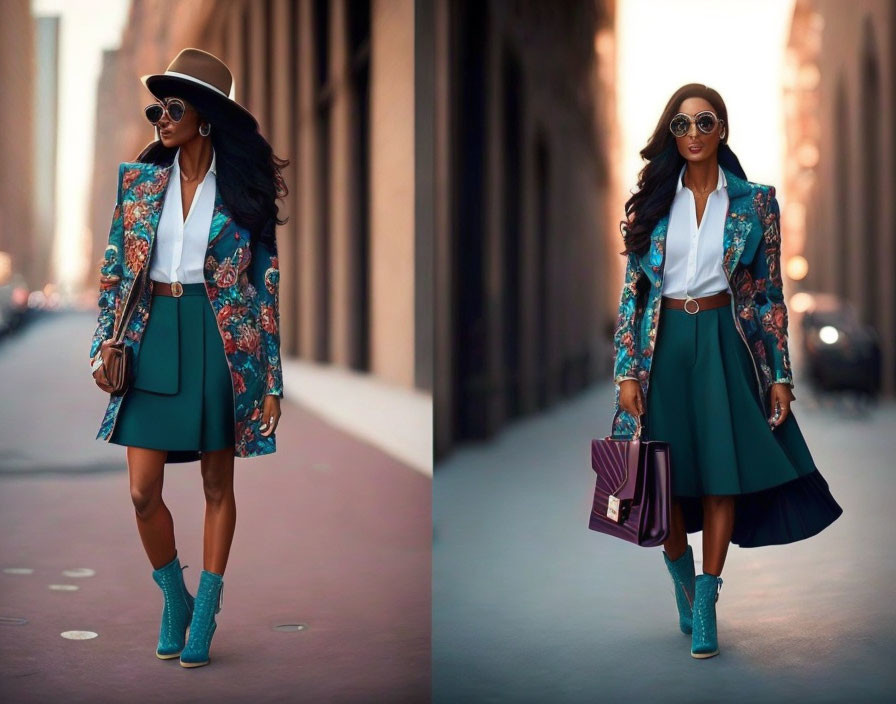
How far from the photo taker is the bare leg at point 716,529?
15.4ft

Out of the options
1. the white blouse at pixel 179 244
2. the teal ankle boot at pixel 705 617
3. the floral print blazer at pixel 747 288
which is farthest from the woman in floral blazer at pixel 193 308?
the teal ankle boot at pixel 705 617

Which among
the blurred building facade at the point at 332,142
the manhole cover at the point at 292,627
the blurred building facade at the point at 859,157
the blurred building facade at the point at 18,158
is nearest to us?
the manhole cover at the point at 292,627

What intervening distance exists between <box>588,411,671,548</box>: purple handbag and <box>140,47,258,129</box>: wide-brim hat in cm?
192

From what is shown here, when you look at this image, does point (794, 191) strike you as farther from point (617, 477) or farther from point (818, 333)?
point (617, 477)

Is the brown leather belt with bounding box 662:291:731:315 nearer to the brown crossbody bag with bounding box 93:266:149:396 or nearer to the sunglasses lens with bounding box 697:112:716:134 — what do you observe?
the sunglasses lens with bounding box 697:112:716:134

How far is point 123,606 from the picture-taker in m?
5.52

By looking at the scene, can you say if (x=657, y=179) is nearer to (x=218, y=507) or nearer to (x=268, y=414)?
(x=268, y=414)

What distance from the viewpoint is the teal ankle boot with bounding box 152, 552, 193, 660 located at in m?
4.65

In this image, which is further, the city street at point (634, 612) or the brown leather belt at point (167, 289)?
the brown leather belt at point (167, 289)

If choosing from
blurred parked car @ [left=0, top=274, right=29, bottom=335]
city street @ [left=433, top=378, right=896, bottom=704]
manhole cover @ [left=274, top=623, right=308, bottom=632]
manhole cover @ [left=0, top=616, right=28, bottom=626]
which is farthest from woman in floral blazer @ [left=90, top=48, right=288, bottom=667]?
blurred parked car @ [left=0, top=274, right=29, bottom=335]

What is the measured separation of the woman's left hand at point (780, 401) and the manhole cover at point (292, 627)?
2.15 meters

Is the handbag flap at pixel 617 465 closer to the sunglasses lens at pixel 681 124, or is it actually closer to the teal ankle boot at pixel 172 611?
the sunglasses lens at pixel 681 124

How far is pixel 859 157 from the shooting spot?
76.4 ft

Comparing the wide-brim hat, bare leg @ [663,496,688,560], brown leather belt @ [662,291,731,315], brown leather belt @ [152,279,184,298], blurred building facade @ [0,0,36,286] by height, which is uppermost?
blurred building facade @ [0,0,36,286]
